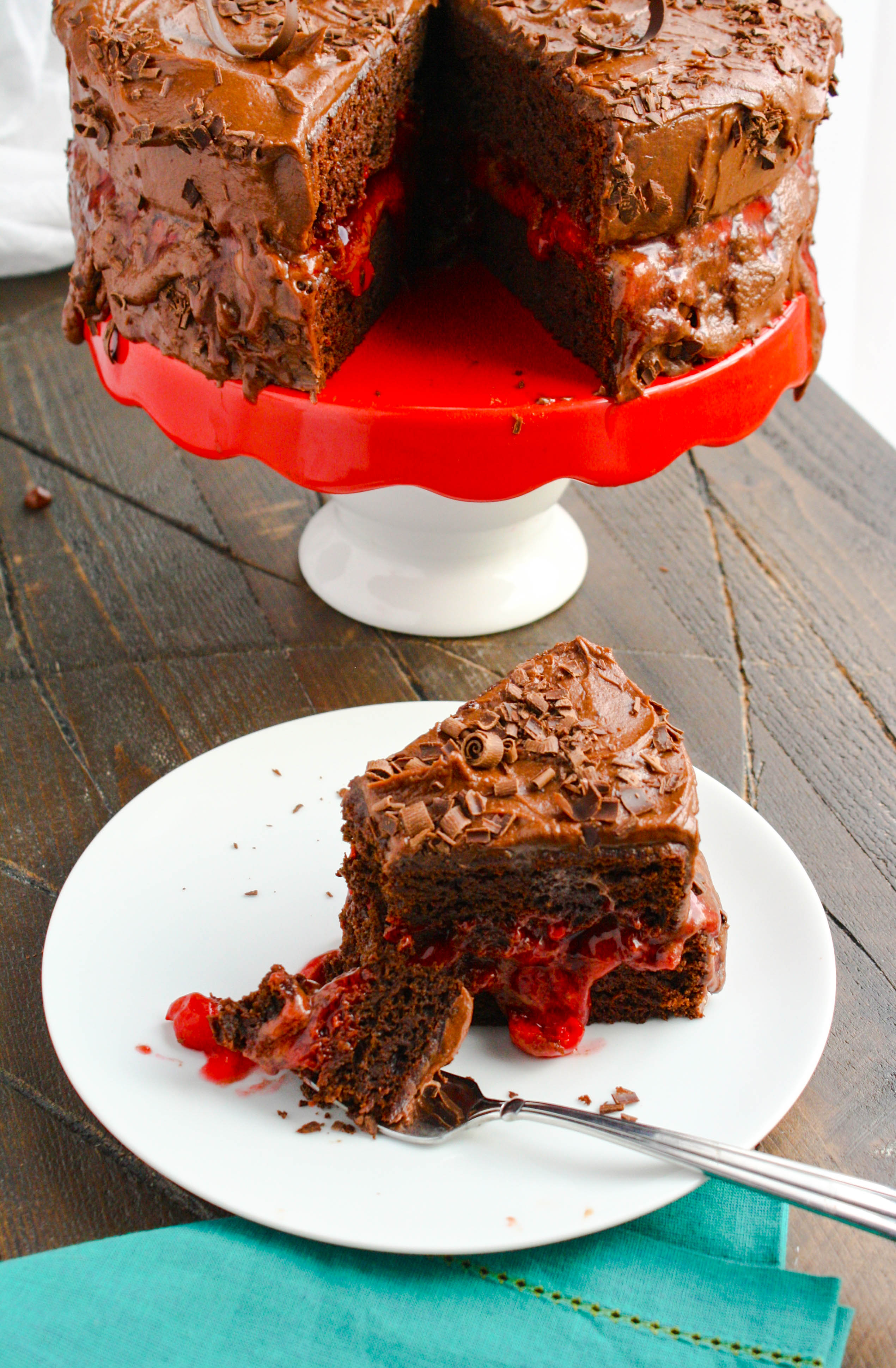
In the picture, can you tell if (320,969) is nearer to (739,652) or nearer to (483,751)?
(483,751)

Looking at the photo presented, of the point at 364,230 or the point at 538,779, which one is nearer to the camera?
the point at 538,779

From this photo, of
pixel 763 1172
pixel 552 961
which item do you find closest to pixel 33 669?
pixel 552 961

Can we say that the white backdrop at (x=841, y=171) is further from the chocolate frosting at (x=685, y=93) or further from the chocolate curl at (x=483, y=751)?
the chocolate curl at (x=483, y=751)

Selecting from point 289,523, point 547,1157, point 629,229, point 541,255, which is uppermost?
point 629,229

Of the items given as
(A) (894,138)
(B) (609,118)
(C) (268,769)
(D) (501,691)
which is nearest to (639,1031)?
(D) (501,691)

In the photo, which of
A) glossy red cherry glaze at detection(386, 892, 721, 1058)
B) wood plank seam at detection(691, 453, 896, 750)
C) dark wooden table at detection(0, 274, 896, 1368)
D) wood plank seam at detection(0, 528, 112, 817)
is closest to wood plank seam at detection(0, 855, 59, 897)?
dark wooden table at detection(0, 274, 896, 1368)

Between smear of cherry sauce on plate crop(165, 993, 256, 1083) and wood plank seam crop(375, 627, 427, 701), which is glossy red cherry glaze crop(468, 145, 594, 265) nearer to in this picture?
wood plank seam crop(375, 627, 427, 701)

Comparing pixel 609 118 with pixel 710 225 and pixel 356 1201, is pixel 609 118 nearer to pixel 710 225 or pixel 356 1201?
pixel 710 225
